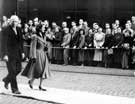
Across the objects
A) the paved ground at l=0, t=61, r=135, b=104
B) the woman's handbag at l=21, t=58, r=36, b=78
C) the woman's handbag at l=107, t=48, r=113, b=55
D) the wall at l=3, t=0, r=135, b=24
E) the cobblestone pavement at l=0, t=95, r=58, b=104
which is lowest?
the paved ground at l=0, t=61, r=135, b=104

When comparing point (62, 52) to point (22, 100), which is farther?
point (62, 52)

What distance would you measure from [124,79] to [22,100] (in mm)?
6207

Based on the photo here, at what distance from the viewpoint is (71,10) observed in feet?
80.2

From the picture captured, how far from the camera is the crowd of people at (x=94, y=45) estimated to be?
19359 mm

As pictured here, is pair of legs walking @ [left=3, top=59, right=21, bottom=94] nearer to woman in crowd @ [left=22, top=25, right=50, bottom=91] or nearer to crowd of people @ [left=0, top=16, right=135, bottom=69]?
woman in crowd @ [left=22, top=25, right=50, bottom=91]

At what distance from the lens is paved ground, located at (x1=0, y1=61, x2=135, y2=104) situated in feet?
45.5

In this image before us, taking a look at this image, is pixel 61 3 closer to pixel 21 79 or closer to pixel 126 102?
pixel 21 79

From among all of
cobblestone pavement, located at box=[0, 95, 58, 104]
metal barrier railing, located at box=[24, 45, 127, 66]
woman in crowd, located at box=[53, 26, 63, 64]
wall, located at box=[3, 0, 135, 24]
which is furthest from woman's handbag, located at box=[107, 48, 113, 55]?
cobblestone pavement, located at box=[0, 95, 58, 104]

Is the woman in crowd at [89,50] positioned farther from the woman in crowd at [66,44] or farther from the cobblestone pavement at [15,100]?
the cobblestone pavement at [15,100]

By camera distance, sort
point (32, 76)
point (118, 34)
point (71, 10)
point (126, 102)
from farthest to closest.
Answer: point (71, 10), point (118, 34), point (32, 76), point (126, 102)

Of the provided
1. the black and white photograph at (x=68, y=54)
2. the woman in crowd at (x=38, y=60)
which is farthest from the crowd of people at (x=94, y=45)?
the woman in crowd at (x=38, y=60)

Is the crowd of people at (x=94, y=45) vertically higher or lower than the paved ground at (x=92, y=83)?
higher

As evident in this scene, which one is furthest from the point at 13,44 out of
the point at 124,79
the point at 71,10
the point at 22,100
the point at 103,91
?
the point at 71,10

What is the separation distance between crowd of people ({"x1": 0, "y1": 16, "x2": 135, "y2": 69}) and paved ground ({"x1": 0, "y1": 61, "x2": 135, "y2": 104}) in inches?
40.8
